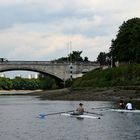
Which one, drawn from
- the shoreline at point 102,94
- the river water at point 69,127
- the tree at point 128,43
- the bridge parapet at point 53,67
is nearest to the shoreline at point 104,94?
the shoreline at point 102,94

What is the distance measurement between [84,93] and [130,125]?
59381mm

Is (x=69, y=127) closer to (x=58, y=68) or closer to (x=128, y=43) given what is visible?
(x=128, y=43)

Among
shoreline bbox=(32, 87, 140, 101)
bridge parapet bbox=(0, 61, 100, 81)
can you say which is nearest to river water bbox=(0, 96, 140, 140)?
shoreline bbox=(32, 87, 140, 101)

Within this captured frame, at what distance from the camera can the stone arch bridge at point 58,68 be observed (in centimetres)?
15712

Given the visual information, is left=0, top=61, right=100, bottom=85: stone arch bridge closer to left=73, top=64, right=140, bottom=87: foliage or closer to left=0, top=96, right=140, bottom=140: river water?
left=73, top=64, right=140, bottom=87: foliage

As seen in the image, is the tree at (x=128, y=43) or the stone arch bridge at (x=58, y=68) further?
the stone arch bridge at (x=58, y=68)

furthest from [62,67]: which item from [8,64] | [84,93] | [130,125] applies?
[130,125]

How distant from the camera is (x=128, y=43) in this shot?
141 meters

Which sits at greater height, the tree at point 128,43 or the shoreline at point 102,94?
the tree at point 128,43

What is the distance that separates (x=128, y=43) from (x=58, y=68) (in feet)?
91.4

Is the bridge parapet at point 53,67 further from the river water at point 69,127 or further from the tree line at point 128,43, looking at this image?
the river water at point 69,127

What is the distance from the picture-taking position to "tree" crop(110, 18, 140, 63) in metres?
134

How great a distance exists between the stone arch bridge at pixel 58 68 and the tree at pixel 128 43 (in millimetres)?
14443

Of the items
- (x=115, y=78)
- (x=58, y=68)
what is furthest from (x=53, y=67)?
(x=115, y=78)
